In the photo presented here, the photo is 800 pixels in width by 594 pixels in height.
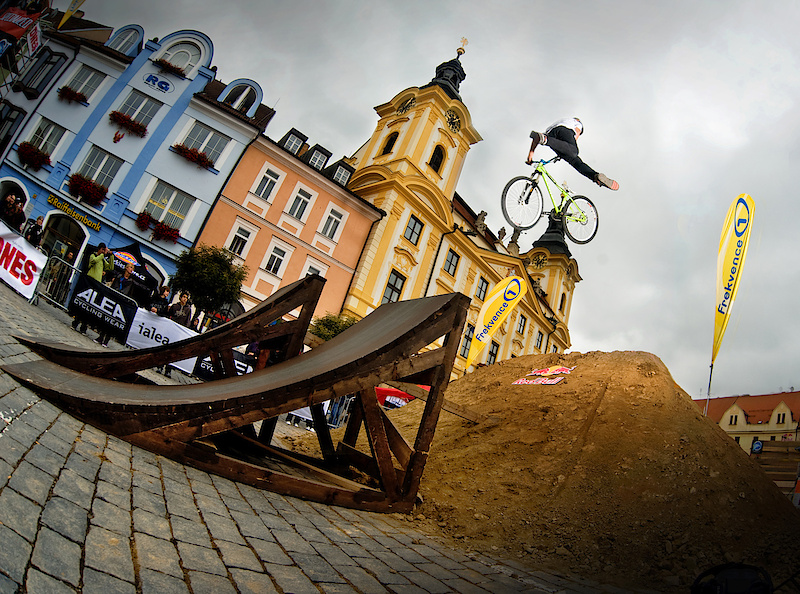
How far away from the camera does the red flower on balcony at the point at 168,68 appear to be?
2091 cm

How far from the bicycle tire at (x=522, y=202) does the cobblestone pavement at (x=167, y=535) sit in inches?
477

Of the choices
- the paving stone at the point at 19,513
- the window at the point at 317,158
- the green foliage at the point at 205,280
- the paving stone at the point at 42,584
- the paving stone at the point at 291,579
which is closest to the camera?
the paving stone at the point at 42,584

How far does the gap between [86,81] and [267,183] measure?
384 inches

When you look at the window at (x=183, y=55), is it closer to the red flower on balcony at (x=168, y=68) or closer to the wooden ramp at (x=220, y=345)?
the red flower on balcony at (x=168, y=68)

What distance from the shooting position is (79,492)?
2.16 m

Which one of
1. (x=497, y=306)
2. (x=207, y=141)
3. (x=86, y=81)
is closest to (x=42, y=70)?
(x=86, y=81)

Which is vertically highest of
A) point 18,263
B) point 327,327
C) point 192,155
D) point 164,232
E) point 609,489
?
point 192,155

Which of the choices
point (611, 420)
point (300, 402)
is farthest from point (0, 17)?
point (611, 420)

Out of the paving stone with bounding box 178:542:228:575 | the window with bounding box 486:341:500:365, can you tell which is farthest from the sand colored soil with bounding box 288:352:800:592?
the window with bounding box 486:341:500:365

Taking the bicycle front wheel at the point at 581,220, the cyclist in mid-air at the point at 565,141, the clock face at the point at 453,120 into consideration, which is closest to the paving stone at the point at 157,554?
the cyclist in mid-air at the point at 565,141

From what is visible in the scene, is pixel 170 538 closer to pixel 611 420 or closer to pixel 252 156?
pixel 611 420

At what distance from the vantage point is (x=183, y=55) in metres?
21.8

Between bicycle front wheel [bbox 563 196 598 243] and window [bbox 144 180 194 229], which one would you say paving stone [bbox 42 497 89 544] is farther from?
window [bbox 144 180 194 229]

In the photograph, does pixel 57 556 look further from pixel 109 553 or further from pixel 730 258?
pixel 730 258
